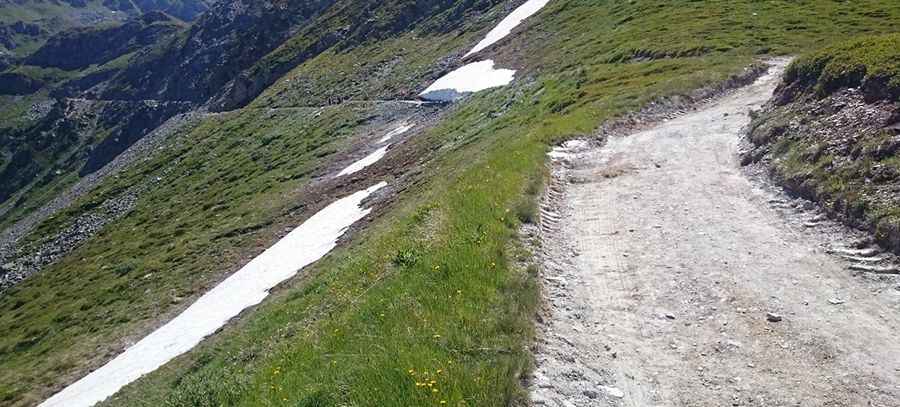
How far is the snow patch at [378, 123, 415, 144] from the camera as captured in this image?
56191 mm

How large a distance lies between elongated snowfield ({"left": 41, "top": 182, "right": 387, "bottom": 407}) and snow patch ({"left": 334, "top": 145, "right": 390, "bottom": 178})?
32.3 ft

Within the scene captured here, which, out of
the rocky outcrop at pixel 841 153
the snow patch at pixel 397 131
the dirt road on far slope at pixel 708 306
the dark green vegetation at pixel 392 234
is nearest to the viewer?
the dirt road on far slope at pixel 708 306

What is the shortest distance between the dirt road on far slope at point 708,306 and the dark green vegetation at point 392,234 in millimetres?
1137

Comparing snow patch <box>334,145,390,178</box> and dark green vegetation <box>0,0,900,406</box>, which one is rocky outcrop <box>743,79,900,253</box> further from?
snow patch <box>334,145,390,178</box>

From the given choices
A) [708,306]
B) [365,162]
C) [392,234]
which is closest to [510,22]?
[365,162]

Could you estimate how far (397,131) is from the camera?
58219 millimetres

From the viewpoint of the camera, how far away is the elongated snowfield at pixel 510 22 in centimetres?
7444

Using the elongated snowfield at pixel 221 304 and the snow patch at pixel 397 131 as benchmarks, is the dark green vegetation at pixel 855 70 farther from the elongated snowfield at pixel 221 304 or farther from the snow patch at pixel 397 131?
the snow patch at pixel 397 131

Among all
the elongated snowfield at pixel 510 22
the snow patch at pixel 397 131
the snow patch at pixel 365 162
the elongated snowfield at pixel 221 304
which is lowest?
the snow patch at pixel 397 131

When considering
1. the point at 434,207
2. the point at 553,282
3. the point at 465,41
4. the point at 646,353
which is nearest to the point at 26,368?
the point at 434,207

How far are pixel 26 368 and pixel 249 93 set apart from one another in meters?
100

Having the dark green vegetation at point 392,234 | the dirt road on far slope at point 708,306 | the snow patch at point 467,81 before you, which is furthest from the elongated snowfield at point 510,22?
the dirt road on far slope at point 708,306

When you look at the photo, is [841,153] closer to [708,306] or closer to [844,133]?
[844,133]

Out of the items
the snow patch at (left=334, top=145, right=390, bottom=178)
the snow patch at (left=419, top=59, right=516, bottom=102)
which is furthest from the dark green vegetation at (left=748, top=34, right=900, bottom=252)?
the snow patch at (left=419, top=59, right=516, bottom=102)
